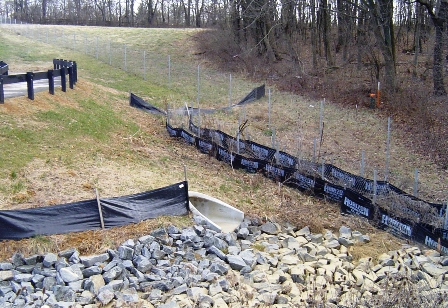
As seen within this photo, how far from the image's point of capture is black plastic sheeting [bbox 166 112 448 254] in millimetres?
10602

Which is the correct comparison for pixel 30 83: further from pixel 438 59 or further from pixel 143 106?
pixel 438 59

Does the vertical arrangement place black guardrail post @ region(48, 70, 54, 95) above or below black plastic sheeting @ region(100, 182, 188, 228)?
above

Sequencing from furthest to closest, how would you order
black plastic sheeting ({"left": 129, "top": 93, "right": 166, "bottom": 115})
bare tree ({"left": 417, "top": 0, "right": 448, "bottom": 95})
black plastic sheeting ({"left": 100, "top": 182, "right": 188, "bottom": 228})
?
bare tree ({"left": 417, "top": 0, "right": 448, "bottom": 95})
black plastic sheeting ({"left": 129, "top": 93, "right": 166, "bottom": 115})
black plastic sheeting ({"left": 100, "top": 182, "right": 188, "bottom": 228})

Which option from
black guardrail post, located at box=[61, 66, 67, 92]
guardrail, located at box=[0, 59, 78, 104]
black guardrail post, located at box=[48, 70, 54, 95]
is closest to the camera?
guardrail, located at box=[0, 59, 78, 104]

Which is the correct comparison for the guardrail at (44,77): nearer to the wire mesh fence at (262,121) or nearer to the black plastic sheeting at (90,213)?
the wire mesh fence at (262,121)

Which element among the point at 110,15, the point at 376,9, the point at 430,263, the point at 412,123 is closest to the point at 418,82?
the point at 376,9

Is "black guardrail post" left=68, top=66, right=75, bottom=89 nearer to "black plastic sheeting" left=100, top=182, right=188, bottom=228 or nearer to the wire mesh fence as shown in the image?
the wire mesh fence

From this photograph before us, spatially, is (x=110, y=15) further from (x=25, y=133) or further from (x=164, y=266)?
(x=164, y=266)

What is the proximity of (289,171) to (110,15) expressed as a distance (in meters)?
69.8

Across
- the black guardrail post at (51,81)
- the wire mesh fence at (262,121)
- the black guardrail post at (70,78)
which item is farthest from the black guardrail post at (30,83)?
the wire mesh fence at (262,121)

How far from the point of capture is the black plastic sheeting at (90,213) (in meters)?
9.11

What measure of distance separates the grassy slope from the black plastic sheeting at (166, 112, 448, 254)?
0.30m

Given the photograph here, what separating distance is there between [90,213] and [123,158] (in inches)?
199

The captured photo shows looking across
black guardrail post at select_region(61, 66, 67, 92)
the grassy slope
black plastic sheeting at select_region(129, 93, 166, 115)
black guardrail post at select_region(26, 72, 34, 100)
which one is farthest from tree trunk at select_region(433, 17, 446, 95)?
black guardrail post at select_region(26, 72, 34, 100)
